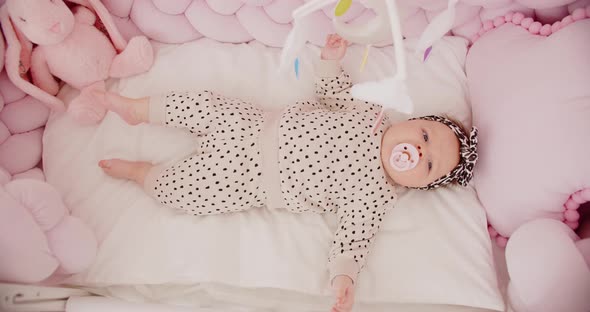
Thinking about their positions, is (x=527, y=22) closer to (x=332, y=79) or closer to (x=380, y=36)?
(x=332, y=79)

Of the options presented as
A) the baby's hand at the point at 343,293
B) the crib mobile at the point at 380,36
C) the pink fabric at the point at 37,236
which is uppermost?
the crib mobile at the point at 380,36

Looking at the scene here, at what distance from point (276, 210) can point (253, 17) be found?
537mm

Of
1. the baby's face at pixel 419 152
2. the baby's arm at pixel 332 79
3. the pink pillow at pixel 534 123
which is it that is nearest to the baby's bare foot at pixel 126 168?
the baby's arm at pixel 332 79

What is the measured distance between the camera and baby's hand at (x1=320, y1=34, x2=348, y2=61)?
1.11m

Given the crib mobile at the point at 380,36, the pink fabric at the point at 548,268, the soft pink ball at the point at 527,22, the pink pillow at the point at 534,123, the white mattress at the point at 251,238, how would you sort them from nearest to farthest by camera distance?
1. the crib mobile at the point at 380,36
2. the pink fabric at the point at 548,268
3. the pink pillow at the point at 534,123
4. the white mattress at the point at 251,238
5. the soft pink ball at the point at 527,22

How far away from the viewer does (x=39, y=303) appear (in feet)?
3.13

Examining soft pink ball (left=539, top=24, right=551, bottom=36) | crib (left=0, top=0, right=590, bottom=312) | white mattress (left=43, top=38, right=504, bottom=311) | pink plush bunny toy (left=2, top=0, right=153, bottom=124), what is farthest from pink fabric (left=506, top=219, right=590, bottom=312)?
pink plush bunny toy (left=2, top=0, right=153, bottom=124)

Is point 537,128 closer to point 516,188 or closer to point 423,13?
point 516,188

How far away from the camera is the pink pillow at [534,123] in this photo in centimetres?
98

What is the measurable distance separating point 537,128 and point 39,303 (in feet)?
3.66

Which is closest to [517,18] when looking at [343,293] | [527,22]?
[527,22]

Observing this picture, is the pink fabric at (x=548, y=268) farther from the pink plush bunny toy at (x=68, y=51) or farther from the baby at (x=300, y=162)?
the pink plush bunny toy at (x=68, y=51)

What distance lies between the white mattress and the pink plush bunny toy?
6 cm

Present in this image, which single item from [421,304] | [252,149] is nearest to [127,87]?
[252,149]
